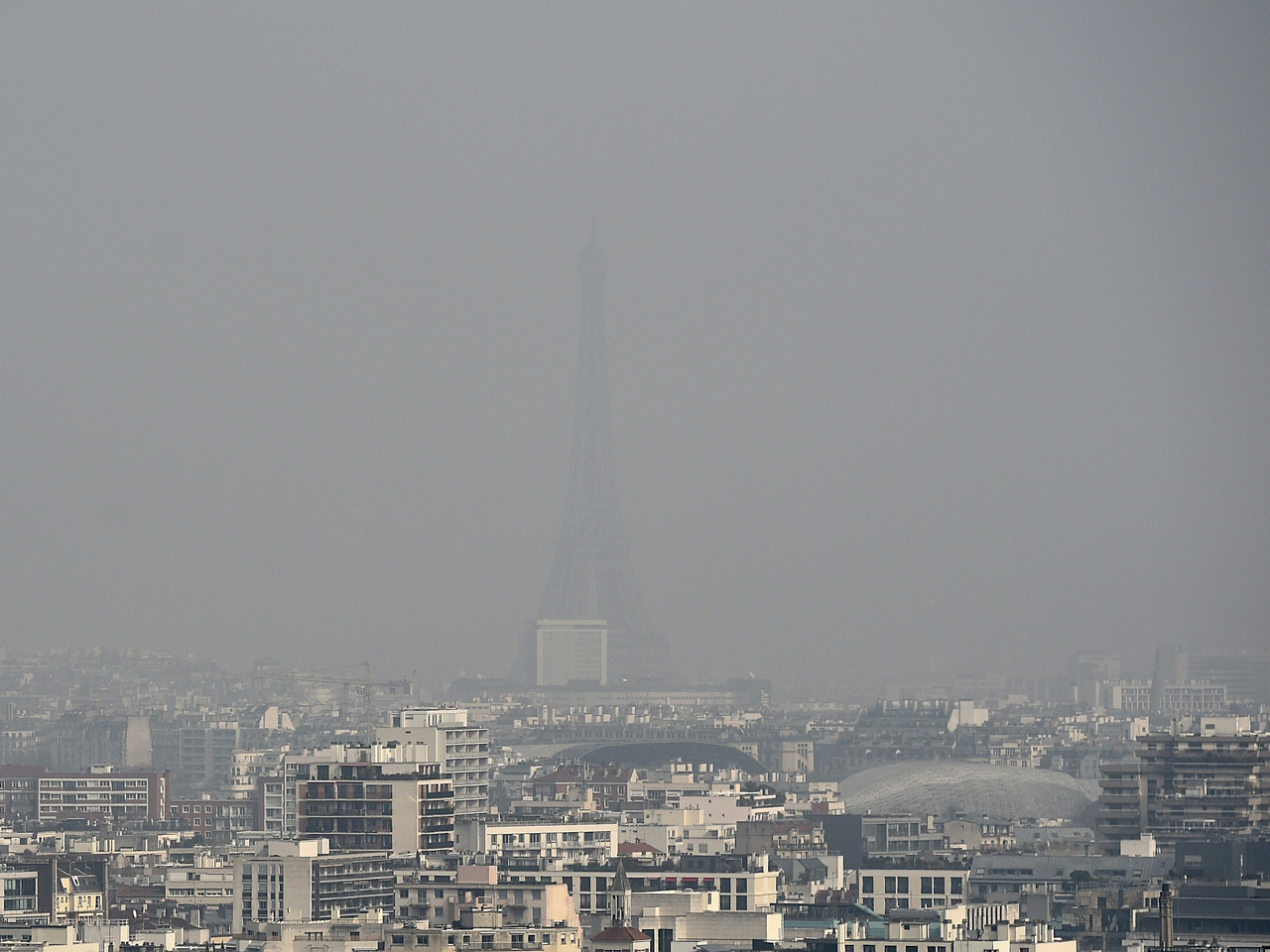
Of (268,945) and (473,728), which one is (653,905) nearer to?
(268,945)

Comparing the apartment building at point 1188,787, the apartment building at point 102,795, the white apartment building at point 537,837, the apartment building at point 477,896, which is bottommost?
the apartment building at point 477,896

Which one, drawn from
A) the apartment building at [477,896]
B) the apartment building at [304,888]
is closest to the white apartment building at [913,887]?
the apartment building at [304,888]

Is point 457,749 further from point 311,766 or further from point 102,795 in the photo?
point 102,795

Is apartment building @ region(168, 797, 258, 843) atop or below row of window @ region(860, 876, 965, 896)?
atop

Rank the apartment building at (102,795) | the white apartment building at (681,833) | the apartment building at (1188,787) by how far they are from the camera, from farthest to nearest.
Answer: the apartment building at (102,795)
the apartment building at (1188,787)
the white apartment building at (681,833)

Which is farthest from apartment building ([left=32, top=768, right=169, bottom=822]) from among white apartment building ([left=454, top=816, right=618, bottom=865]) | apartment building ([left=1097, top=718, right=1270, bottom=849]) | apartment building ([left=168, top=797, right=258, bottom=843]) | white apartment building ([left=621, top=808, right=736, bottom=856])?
white apartment building ([left=454, top=816, right=618, bottom=865])

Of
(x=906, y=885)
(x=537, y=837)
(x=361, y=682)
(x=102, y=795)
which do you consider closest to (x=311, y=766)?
(x=537, y=837)

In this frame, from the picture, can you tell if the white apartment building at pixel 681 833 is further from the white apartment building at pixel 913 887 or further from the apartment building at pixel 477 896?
the apartment building at pixel 477 896

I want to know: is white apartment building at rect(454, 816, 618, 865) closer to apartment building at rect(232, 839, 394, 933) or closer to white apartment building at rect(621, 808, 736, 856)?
white apartment building at rect(621, 808, 736, 856)

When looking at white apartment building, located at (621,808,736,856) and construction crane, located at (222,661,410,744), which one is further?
construction crane, located at (222,661,410,744)

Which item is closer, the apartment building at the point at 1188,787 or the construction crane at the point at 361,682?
the apartment building at the point at 1188,787

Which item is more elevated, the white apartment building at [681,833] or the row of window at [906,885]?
the white apartment building at [681,833]
